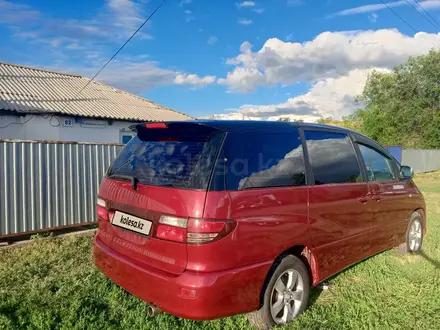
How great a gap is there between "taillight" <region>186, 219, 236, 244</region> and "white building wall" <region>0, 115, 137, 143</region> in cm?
1569

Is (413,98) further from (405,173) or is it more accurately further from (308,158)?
(308,158)

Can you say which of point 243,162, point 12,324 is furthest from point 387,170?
point 12,324

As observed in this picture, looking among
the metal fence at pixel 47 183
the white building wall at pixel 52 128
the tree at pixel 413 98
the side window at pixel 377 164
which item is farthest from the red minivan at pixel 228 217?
the tree at pixel 413 98

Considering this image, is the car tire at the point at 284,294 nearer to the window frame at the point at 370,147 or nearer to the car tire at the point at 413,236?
the window frame at the point at 370,147

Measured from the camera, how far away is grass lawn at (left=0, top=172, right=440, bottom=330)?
9.68 feet

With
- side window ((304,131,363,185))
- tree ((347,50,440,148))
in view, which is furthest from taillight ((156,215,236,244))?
tree ((347,50,440,148))

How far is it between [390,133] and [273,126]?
27.8 metres

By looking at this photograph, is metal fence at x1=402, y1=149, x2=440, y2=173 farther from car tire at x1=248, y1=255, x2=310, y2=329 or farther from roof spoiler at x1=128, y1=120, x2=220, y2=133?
roof spoiler at x1=128, y1=120, x2=220, y2=133

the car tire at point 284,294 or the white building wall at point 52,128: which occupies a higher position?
the white building wall at point 52,128

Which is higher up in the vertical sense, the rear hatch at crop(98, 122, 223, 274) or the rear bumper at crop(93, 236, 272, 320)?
the rear hatch at crop(98, 122, 223, 274)

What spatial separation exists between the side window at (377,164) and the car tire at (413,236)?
97cm

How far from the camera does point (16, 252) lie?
476 centimetres

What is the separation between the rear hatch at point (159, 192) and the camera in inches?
97.7

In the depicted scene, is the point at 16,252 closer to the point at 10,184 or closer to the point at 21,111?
the point at 10,184
